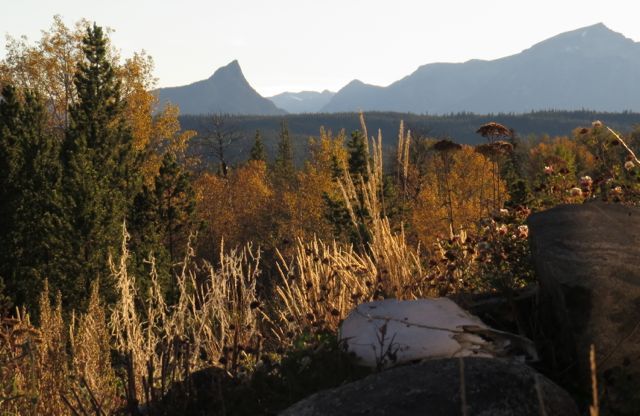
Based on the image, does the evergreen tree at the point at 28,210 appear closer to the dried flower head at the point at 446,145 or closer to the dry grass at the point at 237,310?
the dry grass at the point at 237,310

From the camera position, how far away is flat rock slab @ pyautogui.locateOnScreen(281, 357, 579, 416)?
2.62 m

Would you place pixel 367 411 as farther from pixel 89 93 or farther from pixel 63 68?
pixel 63 68

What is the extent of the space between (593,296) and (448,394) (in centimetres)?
112

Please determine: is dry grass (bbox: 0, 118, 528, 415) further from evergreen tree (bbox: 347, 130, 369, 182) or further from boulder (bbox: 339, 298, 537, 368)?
evergreen tree (bbox: 347, 130, 369, 182)

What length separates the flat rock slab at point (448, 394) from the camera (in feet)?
8.61

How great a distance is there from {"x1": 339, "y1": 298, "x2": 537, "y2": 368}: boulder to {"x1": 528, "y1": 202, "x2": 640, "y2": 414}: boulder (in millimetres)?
306

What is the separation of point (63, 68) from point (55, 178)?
16.2m

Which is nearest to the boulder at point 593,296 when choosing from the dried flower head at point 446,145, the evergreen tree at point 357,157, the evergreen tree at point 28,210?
the dried flower head at point 446,145

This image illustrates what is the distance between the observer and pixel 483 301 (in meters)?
4.37

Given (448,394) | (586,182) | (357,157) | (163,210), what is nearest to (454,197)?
(357,157)

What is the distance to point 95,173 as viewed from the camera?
75.3 feet

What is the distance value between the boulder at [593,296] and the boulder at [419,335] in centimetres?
31

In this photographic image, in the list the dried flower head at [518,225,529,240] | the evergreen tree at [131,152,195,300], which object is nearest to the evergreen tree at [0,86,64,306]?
the evergreen tree at [131,152,195,300]

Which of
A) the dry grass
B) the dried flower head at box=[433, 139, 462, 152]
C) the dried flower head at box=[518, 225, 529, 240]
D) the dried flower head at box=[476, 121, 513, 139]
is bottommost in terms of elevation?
the dry grass
